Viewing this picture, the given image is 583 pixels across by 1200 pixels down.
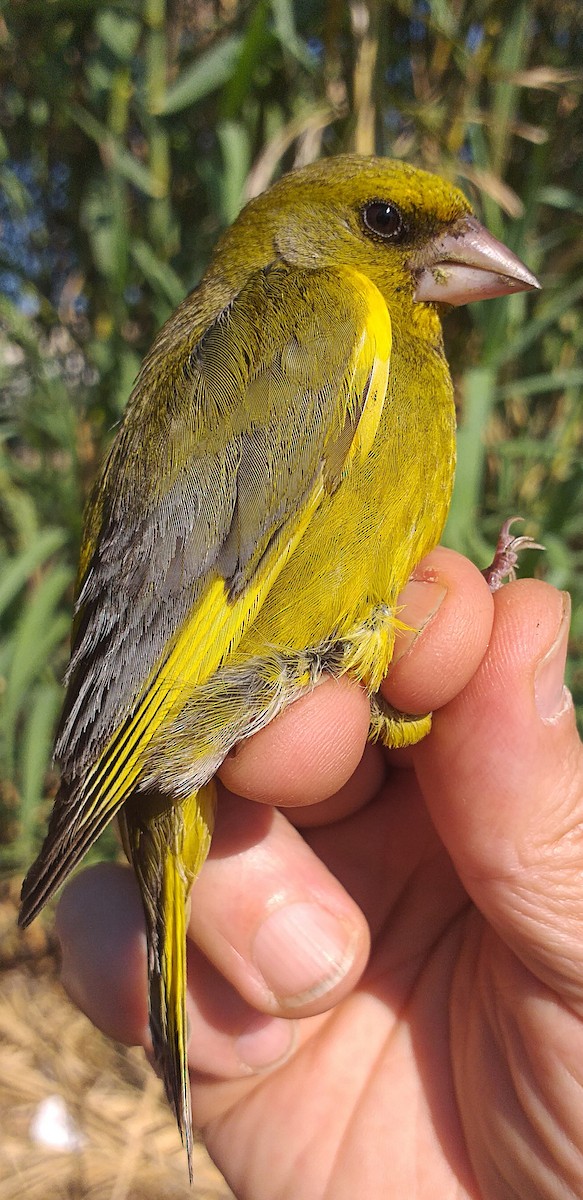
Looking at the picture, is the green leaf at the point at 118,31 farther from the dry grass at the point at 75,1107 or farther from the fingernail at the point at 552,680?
the dry grass at the point at 75,1107

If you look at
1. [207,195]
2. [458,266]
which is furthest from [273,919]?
[207,195]

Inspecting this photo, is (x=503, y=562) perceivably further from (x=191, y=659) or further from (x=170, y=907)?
(x=170, y=907)

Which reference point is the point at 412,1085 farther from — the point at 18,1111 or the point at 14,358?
the point at 14,358

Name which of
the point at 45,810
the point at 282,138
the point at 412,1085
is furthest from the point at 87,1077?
the point at 282,138

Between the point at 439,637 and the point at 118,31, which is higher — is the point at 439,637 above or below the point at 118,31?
below

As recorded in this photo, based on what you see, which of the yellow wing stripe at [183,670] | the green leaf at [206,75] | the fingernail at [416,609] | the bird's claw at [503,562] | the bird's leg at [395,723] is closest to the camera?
the yellow wing stripe at [183,670]

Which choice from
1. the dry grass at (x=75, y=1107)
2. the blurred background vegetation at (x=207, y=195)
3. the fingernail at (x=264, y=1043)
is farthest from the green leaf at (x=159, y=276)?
the dry grass at (x=75, y=1107)

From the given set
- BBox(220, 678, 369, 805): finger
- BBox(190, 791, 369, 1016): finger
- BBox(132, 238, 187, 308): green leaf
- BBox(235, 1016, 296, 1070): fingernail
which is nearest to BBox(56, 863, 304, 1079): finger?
BBox(235, 1016, 296, 1070): fingernail
